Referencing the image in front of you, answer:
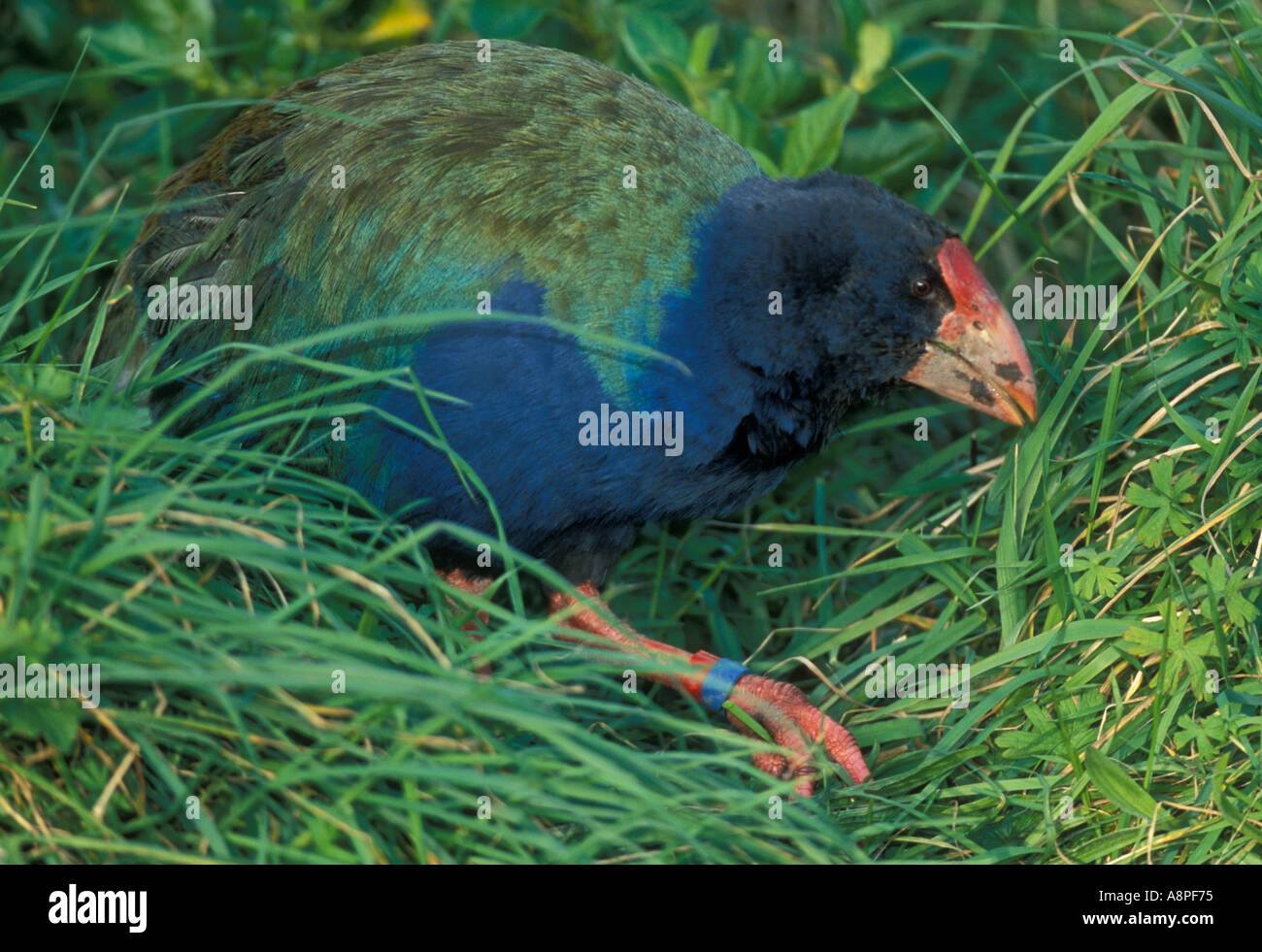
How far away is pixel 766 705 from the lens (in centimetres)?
299

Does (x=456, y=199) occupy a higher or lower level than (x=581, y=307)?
higher

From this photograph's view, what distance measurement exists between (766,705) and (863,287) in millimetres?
893

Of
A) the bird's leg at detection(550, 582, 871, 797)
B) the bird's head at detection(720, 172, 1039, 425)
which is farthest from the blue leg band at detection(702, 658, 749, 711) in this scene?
the bird's head at detection(720, 172, 1039, 425)

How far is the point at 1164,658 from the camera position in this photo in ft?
9.14

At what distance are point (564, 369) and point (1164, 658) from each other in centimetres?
131

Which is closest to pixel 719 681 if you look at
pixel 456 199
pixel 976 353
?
pixel 976 353

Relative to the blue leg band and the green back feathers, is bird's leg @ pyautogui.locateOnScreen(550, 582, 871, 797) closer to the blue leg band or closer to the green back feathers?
the blue leg band

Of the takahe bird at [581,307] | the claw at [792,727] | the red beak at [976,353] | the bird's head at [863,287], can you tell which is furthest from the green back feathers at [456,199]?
the claw at [792,727]

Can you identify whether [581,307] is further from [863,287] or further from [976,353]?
[976,353]

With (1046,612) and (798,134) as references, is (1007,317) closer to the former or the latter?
(1046,612)

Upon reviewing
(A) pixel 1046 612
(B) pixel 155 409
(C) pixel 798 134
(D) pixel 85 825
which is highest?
(C) pixel 798 134

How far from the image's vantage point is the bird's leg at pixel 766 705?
3.07 meters

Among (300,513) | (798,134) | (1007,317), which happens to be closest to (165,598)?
(300,513)

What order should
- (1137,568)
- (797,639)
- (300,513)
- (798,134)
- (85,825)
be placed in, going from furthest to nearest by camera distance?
(798,134)
(797,639)
(1137,568)
(300,513)
(85,825)
